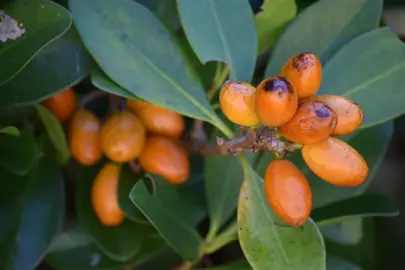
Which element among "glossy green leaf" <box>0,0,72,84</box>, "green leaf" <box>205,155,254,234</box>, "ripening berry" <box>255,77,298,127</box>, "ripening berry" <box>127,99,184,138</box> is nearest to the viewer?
"ripening berry" <box>255,77,298,127</box>

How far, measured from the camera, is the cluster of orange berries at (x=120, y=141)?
79 cm

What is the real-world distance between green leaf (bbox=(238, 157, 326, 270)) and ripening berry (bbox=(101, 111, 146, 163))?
5.3 inches

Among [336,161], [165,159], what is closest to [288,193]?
[336,161]

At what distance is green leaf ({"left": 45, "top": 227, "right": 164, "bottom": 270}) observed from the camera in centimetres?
89

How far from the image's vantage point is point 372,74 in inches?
30.6

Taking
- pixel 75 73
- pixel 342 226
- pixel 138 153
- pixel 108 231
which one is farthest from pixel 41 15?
pixel 342 226

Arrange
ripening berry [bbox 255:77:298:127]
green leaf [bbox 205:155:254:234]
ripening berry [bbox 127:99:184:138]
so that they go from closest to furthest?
1. ripening berry [bbox 255:77:298:127]
2. ripening berry [bbox 127:99:184:138]
3. green leaf [bbox 205:155:254:234]

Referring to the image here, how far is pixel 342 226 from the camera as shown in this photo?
3.20 feet

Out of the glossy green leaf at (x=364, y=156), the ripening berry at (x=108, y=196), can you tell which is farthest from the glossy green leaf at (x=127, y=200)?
the glossy green leaf at (x=364, y=156)

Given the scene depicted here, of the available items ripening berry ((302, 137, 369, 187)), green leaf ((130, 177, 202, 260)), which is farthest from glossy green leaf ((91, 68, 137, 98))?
ripening berry ((302, 137, 369, 187))

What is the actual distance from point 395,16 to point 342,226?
34 cm

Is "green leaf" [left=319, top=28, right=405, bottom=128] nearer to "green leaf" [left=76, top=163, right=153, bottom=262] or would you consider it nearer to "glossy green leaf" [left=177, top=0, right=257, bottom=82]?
"glossy green leaf" [left=177, top=0, right=257, bottom=82]

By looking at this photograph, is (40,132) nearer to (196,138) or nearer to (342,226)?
(196,138)

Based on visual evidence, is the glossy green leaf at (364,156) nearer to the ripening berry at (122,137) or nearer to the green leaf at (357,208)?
the green leaf at (357,208)
